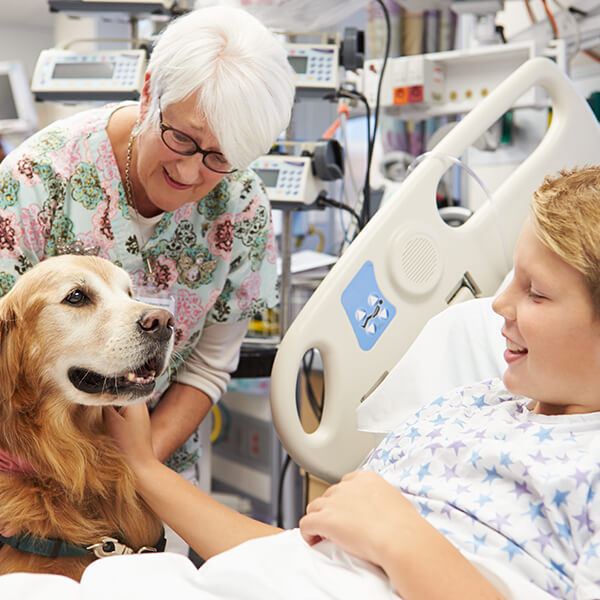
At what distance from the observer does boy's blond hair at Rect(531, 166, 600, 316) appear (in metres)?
0.81

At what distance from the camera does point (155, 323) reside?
3.87 feet

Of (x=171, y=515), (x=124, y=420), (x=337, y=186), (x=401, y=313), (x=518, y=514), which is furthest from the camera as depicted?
(x=337, y=186)

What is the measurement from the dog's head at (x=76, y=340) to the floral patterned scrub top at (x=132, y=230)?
5.0 inches

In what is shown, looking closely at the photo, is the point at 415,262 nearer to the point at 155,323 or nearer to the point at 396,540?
the point at 155,323

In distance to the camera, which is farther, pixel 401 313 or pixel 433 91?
pixel 433 91

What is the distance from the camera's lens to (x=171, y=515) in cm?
110

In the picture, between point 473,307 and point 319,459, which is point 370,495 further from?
point 473,307

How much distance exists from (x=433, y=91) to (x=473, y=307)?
143 centimetres

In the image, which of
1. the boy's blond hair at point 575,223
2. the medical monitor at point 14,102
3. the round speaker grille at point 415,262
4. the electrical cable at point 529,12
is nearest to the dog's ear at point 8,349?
the round speaker grille at point 415,262

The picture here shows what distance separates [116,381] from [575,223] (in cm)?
74

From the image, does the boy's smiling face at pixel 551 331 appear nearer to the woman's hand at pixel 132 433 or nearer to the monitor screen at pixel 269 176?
the woman's hand at pixel 132 433

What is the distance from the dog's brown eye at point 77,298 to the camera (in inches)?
46.6

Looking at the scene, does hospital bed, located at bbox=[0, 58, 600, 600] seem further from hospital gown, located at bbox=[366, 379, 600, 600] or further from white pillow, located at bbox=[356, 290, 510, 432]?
hospital gown, located at bbox=[366, 379, 600, 600]

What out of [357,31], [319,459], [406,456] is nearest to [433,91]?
[357,31]
